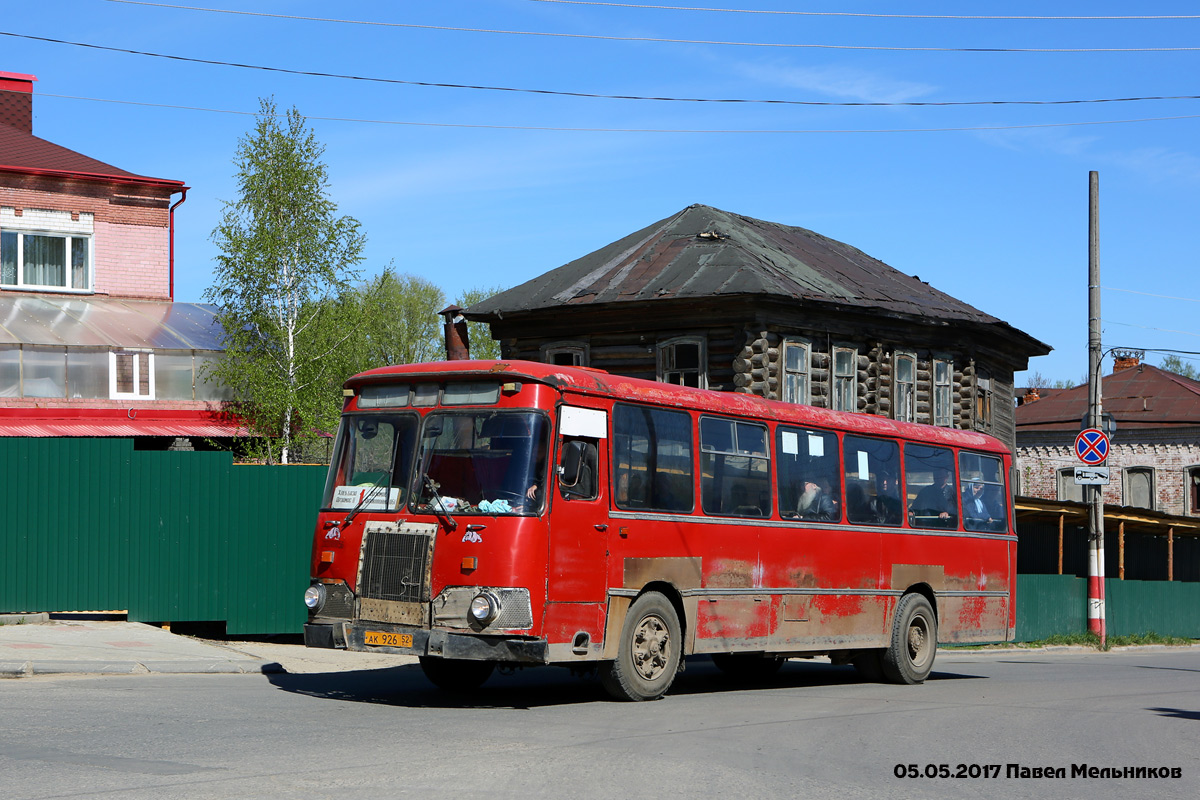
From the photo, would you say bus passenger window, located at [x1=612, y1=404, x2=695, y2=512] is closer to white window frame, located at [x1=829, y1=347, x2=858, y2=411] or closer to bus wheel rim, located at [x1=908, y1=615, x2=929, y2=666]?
bus wheel rim, located at [x1=908, y1=615, x2=929, y2=666]

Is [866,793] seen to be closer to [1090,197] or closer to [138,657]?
[138,657]

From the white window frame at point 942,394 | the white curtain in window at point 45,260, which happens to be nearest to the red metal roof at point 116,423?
the white curtain in window at point 45,260

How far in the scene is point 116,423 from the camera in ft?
93.8

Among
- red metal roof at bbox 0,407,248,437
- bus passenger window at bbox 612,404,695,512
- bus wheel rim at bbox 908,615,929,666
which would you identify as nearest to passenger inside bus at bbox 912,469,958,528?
bus wheel rim at bbox 908,615,929,666

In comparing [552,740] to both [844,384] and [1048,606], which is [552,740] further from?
[844,384]

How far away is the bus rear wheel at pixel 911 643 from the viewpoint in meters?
15.5

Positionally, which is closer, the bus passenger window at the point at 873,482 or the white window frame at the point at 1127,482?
the bus passenger window at the point at 873,482

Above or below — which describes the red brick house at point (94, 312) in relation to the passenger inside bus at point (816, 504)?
above

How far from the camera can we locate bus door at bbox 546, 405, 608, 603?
36.2 ft

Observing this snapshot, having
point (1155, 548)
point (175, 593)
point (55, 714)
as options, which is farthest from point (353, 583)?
point (1155, 548)

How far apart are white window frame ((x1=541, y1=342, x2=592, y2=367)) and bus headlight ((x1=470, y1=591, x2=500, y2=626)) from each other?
20.2 metres

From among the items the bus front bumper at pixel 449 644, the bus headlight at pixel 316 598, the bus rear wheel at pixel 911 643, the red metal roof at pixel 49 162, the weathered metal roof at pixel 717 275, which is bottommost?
the bus rear wheel at pixel 911 643

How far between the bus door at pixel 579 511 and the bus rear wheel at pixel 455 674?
6.18 feet

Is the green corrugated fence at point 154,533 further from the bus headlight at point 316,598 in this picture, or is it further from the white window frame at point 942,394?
the white window frame at point 942,394
